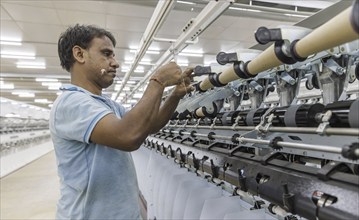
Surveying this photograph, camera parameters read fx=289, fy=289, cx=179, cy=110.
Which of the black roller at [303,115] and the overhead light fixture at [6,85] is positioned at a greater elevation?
the overhead light fixture at [6,85]

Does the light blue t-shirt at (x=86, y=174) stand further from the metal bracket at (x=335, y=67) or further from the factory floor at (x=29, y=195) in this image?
the factory floor at (x=29, y=195)

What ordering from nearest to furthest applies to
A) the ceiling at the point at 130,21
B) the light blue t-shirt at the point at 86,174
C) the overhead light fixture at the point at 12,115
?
1. the light blue t-shirt at the point at 86,174
2. the ceiling at the point at 130,21
3. the overhead light fixture at the point at 12,115

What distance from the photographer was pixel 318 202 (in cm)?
73

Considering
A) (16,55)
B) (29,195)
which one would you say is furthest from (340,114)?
(16,55)

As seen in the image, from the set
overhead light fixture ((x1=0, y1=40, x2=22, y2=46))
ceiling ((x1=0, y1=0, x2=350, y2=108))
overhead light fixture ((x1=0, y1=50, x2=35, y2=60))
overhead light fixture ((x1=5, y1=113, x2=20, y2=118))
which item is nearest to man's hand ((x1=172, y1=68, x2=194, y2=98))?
ceiling ((x1=0, y1=0, x2=350, y2=108))

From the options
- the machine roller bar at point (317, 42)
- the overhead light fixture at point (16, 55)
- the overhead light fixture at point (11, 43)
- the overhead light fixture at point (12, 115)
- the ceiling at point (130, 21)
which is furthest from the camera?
the overhead light fixture at point (12, 115)

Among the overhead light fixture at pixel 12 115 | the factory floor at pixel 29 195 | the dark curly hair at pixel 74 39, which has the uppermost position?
the dark curly hair at pixel 74 39

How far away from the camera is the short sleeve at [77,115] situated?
2.97 feet

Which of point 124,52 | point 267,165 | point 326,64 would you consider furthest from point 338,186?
point 124,52

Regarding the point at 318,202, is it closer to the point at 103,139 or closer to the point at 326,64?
the point at 326,64

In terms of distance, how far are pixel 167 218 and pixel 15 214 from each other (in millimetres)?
2965

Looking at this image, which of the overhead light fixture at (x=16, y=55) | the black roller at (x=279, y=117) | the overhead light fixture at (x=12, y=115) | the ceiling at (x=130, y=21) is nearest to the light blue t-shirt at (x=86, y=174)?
the black roller at (x=279, y=117)

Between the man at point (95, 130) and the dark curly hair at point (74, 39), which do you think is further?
the dark curly hair at point (74, 39)

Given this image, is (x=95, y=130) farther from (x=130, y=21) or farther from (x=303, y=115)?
(x=130, y=21)
